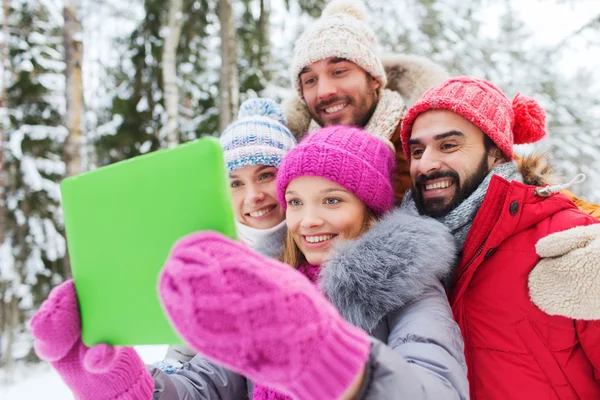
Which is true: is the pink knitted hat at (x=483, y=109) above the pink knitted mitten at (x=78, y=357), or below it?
above

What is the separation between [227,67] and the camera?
23.9ft

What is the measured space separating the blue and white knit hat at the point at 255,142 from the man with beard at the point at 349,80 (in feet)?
1.18

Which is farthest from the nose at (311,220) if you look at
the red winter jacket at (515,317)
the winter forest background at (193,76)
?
the winter forest background at (193,76)

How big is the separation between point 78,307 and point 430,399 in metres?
0.97

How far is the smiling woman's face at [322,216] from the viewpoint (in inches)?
66.5

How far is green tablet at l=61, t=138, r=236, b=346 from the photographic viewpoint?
937mm

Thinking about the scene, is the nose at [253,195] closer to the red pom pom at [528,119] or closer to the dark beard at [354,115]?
the dark beard at [354,115]

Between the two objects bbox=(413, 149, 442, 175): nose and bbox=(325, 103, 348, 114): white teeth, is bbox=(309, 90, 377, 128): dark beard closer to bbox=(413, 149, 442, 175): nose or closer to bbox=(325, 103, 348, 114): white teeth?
bbox=(325, 103, 348, 114): white teeth

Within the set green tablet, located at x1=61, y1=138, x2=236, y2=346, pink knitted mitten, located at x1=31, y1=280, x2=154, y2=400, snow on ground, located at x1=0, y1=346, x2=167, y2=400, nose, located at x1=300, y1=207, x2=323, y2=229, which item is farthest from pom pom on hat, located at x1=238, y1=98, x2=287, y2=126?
snow on ground, located at x1=0, y1=346, x2=167, y2=400

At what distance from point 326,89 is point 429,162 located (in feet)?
3.49

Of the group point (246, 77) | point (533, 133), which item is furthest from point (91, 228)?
point (246, 77)

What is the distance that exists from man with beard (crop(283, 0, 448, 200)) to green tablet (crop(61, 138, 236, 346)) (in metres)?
1.62

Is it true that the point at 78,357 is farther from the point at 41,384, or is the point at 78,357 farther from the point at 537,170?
the point at 41,384

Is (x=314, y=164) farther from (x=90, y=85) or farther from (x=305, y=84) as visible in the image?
(x=90, y=85)
